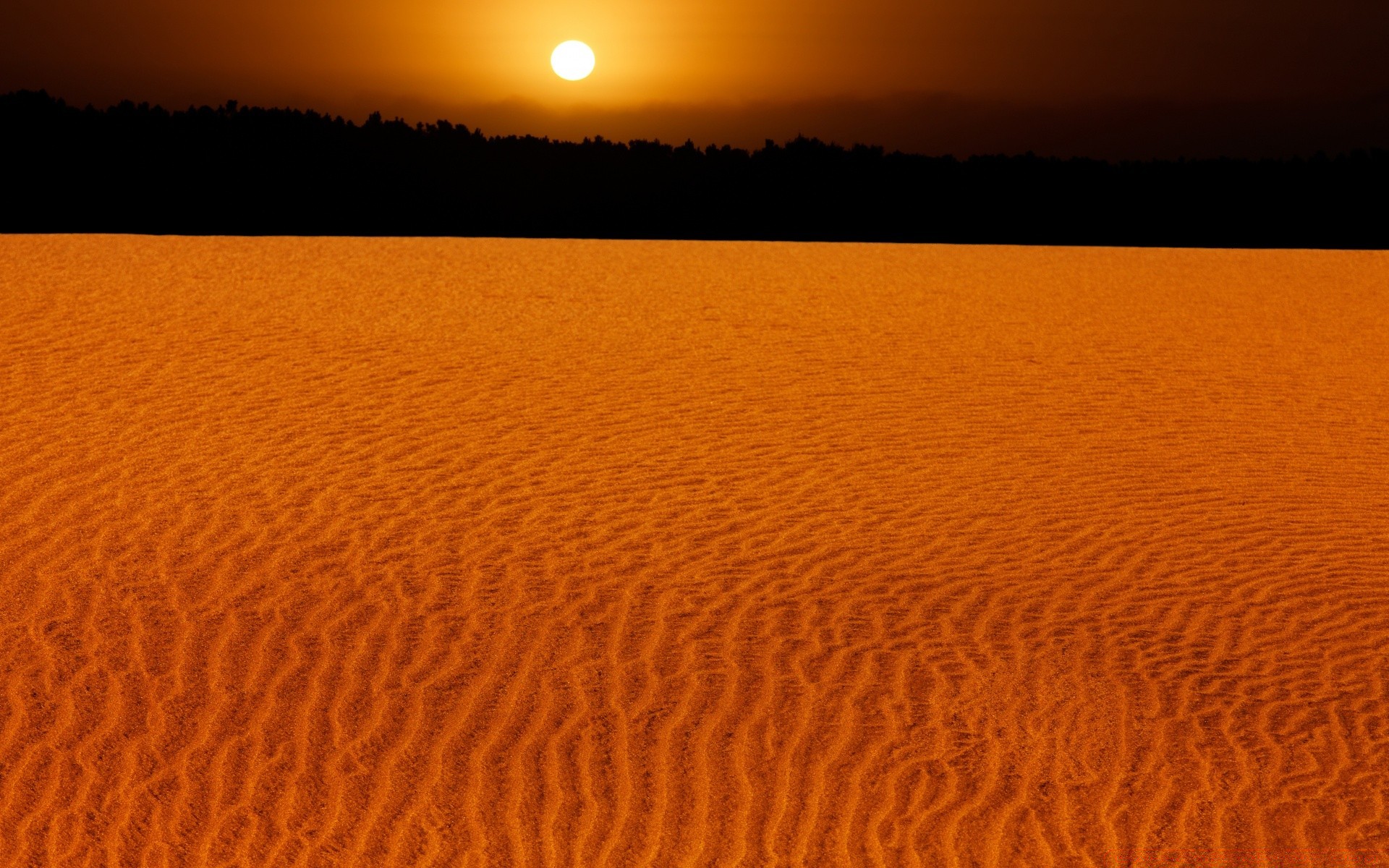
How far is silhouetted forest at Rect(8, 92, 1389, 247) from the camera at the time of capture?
53.8 metres

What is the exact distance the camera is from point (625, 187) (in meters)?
59.8

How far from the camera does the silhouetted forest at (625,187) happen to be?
53.8 meters

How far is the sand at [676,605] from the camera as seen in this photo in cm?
498

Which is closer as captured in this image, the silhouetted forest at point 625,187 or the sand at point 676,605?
the sand at point 676,605

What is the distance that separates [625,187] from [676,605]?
2134 inches

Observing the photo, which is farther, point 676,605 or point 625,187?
point 625,187

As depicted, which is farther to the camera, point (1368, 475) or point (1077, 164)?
point (1077, 164)

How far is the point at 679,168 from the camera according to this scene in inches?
2393

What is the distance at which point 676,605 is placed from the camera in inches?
279

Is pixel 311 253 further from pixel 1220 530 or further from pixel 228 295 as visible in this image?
pixel 1220 530

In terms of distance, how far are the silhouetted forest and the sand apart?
1604 inches

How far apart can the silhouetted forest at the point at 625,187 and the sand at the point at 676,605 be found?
134 ft

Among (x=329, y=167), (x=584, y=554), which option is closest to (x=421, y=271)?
(x=584, y=554)

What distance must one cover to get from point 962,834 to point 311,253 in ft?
72.3
